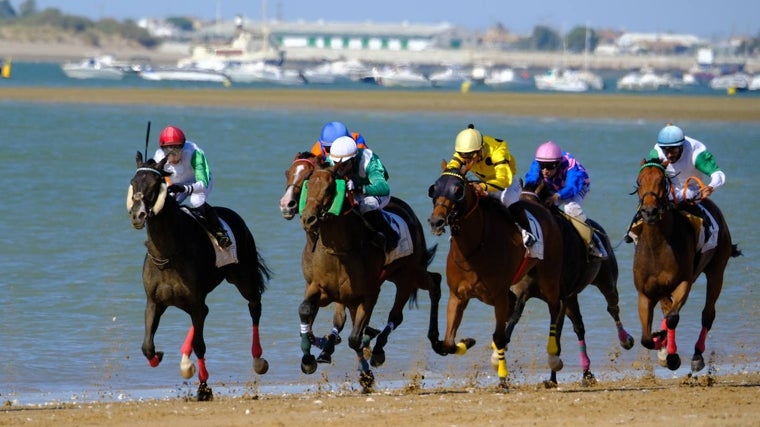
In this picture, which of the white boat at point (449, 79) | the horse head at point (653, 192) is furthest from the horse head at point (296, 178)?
the white boat at point (449, 79)

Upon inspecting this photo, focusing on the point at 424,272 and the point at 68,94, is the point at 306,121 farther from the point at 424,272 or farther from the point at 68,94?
the point at 424,272

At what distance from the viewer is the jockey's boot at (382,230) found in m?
12.6

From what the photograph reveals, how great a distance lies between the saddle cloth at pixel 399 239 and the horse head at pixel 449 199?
1.21 metres

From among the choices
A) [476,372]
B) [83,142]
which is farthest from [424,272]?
[83,142]

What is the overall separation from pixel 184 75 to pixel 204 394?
363 ft

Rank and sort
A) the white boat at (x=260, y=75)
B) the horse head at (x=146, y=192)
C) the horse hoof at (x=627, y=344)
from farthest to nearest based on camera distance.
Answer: the white boat at (x=260, y=75) < the horse hoof at (x=627, y=344) < the horse head at (x=146, y=192)

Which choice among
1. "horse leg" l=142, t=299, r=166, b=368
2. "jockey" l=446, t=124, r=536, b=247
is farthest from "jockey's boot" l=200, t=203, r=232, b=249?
"jockey" l=446, t=124, r=536, b=247

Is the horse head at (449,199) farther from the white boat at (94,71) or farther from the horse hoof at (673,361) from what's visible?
the white boat at (94,71)

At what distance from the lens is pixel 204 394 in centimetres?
1217

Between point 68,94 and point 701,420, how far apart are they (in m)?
75.3

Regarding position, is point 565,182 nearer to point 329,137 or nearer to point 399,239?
point 399,239

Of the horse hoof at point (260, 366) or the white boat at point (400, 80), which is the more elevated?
the horse hoof at point (260, 366)

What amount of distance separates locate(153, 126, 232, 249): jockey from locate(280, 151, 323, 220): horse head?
883mm

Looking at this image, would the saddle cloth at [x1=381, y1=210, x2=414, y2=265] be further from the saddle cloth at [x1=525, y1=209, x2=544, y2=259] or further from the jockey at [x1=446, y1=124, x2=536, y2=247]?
the saddle cloth at [x1=525, y1=209, x2=544, y2=259]
